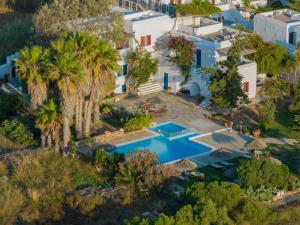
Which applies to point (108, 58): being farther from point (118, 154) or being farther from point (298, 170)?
point (298, 170)

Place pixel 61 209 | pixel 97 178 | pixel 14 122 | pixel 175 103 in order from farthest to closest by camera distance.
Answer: pixel 175 103 < pixel 14 122 < pixel 97 178 < pixel 61 209

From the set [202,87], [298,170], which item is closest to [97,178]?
[298,170]

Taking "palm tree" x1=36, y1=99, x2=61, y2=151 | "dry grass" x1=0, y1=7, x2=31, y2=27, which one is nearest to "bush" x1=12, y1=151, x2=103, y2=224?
"palm tree" x1=36, y1=99, x2=61, y2=151

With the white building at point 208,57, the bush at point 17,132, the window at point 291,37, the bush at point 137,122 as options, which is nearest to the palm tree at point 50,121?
the bush at point 17,132

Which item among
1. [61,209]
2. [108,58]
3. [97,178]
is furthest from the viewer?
[108,58]

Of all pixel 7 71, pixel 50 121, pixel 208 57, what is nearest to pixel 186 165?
pixel 50 121

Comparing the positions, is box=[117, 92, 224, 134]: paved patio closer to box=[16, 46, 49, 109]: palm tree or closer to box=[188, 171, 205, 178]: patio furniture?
box=[188, 171, 205, 178]: patio furniture
